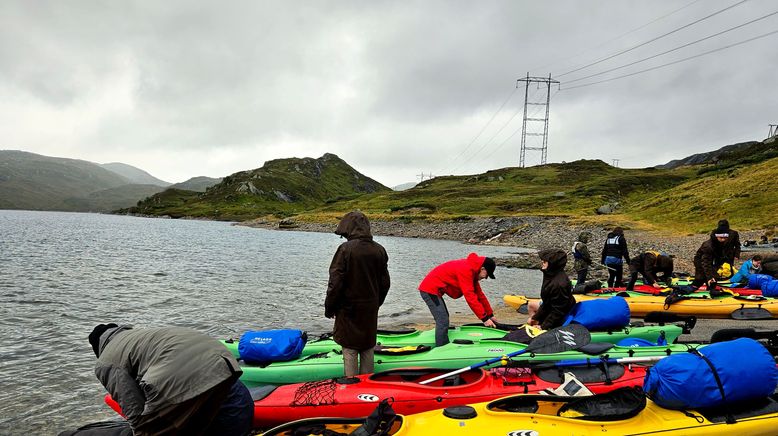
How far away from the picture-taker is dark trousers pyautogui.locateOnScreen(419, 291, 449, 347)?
8445 mm

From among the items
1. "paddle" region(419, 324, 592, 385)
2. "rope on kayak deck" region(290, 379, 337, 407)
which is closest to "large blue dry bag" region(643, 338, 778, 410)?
"paddle" region(419, 324, 592, 385)

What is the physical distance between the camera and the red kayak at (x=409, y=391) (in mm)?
6285

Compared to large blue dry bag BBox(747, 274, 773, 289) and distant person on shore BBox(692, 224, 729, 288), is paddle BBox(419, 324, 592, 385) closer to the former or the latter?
distant person on shore BBox(692, 224, 729, 288)

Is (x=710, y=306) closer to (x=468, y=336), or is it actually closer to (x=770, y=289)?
(x=770, y=289)

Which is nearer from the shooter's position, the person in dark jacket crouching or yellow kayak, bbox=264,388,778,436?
the person in dark jacket crouching

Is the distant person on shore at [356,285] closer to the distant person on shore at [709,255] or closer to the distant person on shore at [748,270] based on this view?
the distant person on shore at [709,255]

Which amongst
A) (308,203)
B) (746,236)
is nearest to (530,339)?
(746,236)

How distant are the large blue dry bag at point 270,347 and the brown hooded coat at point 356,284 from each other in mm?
1411

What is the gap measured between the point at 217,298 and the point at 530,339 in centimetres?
1540

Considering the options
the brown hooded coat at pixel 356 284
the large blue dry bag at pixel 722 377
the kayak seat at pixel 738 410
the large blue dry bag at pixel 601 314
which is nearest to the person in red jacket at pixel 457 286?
the brown hooded coat at pixel 356 284

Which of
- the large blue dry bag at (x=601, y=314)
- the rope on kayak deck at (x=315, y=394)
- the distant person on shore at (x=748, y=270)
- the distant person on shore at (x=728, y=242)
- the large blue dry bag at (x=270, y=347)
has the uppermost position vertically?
the distant person on shore at (x=728, y=242)

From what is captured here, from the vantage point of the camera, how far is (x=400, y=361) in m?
7.57

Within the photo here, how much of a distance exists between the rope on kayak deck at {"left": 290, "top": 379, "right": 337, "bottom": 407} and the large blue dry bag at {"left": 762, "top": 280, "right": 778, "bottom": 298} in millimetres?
13939

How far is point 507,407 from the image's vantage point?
5.54 metres
